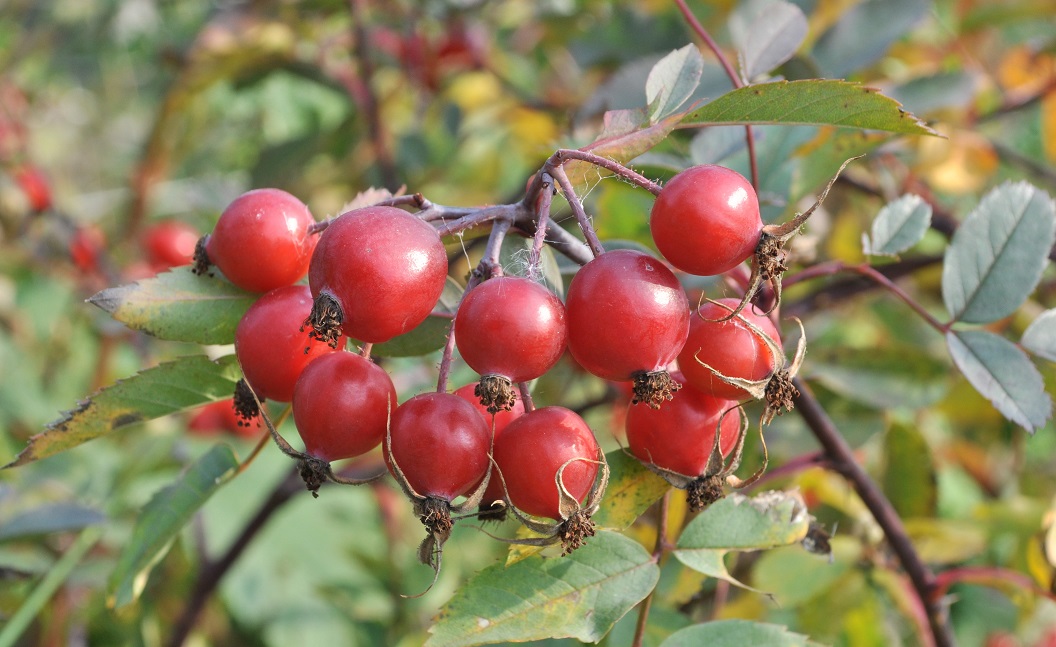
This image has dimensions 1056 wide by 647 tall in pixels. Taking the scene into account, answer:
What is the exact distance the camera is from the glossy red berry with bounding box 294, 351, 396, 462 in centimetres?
96

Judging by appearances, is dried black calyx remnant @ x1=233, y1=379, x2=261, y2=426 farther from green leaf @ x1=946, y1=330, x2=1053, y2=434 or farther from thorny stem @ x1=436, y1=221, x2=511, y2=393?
green leaf @ x1=946, y1=330, x2=1053, y2=434

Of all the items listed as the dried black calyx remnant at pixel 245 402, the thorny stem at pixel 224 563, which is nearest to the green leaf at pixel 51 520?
the thorny stem at pixel 224 563

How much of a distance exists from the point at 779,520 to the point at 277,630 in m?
1.79

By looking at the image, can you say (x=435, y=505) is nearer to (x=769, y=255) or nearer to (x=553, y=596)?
(x=553, y=596)

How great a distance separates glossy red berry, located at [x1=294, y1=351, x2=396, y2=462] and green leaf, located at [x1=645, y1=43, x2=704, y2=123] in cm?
43

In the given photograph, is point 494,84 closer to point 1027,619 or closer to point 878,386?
point 878,386

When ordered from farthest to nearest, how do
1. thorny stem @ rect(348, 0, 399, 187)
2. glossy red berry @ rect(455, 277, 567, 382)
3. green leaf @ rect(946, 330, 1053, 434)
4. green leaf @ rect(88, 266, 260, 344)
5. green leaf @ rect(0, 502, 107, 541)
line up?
1. thorny stem @ rect(348, 0, 399, 187)
2. green leaf @ rect(0, 502, 107, 541)
3. green leaf @ rect(946, 330, 1053, 434)
4. green leaf @ rect(88, 266, 260, 344)
5. glossy red berry @ rect(455, 277, 567, 382)

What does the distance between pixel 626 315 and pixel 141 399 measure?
2.23ft

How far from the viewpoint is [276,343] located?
1.04 metres

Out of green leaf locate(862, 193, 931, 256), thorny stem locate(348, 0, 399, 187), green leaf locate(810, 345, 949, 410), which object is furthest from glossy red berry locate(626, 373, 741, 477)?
thorny stem locate(348, 0, 399, 187)

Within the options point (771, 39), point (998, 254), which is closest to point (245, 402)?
point (771, 39)

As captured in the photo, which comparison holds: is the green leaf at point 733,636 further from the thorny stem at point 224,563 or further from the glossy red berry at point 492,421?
the thorny stem at point 224,563

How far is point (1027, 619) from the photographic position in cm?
203

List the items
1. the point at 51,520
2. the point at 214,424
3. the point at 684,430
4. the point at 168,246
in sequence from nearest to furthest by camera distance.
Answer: the point at 684,430, the point at 51,520, the point at 214,424, the point at 168,246
